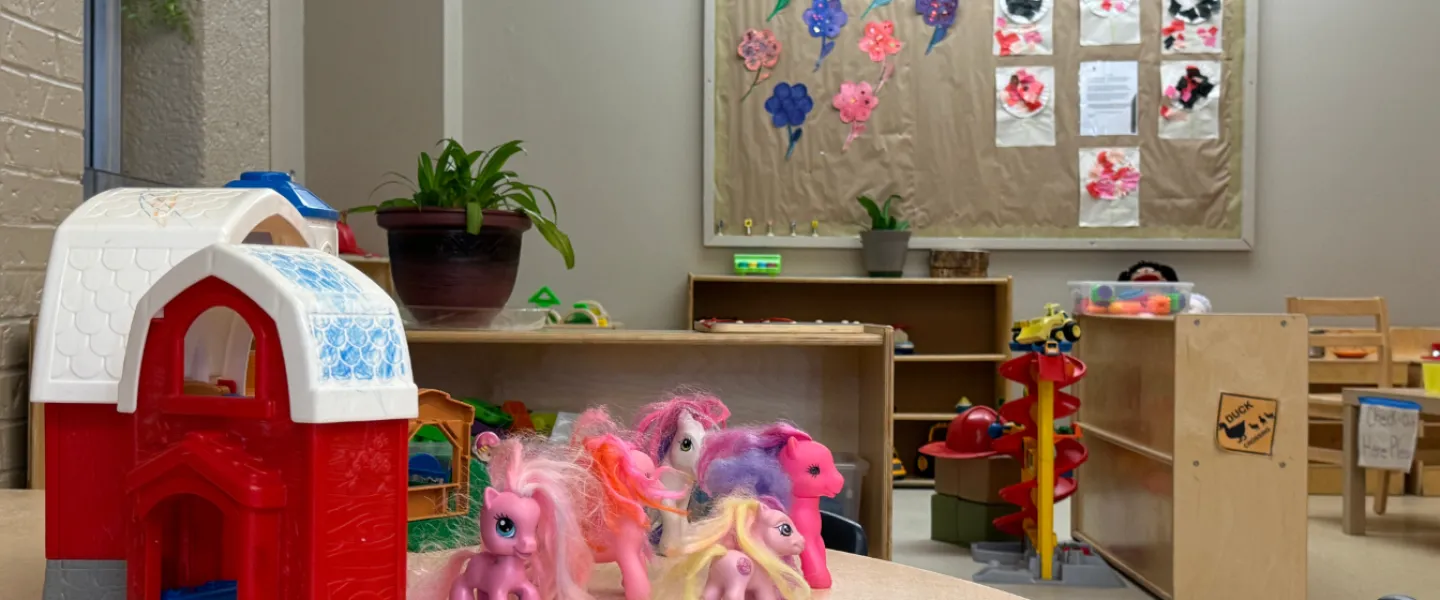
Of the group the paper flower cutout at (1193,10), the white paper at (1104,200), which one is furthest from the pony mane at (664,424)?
the paper flower cutout at (1193,10)

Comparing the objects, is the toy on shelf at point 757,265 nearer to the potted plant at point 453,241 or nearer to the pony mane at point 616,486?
the potted plant at point 453,241

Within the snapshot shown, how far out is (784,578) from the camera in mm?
999

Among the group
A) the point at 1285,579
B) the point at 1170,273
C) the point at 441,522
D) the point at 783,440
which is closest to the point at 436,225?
the point at 441,522

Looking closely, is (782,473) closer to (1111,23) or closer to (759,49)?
(759,49)

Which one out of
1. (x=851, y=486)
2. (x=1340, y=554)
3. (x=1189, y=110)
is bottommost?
(x=1340, y=554)

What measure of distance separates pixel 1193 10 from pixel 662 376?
15.2ft

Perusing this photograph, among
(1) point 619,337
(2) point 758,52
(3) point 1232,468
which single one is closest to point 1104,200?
(2) point 758,52

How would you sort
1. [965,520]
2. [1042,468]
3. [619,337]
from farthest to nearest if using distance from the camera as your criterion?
[965,520], [1042,468], [619,337]

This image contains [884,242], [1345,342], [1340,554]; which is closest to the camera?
[1340,554]

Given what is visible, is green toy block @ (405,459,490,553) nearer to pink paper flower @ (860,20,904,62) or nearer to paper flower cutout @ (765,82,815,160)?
paper flower cutout @ (765,82,815,160)

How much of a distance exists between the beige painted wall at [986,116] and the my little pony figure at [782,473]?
4419mm

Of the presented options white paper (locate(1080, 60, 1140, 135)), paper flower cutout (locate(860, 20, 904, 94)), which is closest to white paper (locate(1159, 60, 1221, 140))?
white paper (locate(1080, 60, 1140, 135))

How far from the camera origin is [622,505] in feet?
3.35

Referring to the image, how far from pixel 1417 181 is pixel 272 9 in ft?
18.8
